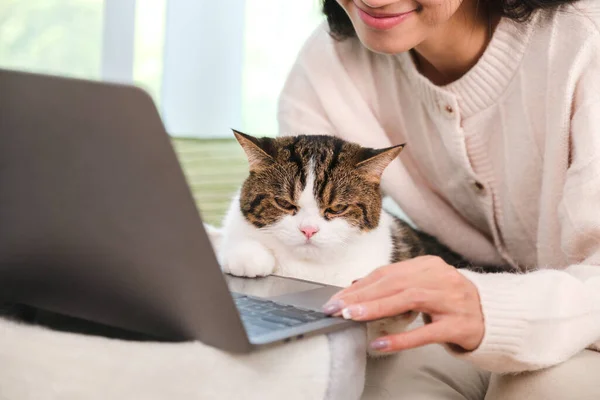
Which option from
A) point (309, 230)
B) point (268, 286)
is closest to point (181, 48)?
point (309, 230)

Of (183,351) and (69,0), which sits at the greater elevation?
(183,351)

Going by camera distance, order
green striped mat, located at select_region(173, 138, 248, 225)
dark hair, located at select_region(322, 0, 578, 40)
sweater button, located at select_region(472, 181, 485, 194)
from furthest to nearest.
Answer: green striped mat, located at select_region(173, 138, 248, 225) < sweater button, located at select_region(472, 181, 485, 194) < dark hair, located at select_region(322, 0, 578, 40)

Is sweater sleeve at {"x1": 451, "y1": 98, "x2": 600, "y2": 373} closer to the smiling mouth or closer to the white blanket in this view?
the white blanket

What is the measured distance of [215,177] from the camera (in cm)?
182

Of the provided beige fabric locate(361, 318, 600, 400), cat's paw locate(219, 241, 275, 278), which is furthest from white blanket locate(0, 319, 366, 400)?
cat's paw locate(219, 241, 275, 278)

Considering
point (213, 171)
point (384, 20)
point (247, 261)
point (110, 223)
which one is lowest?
point (213, 171)

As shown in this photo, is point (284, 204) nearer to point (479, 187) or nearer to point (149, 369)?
point (479, 187)

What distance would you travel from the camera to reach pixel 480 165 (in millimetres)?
1318

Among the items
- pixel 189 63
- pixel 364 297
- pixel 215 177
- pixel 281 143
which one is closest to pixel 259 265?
pixel 281 143

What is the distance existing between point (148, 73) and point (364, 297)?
217cm

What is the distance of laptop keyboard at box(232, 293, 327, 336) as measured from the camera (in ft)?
2.27

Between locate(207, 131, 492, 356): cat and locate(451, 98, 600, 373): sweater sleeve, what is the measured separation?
300mm

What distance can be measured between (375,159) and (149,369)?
61 centimetres

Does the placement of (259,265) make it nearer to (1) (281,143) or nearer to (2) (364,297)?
(1) (281,143)
